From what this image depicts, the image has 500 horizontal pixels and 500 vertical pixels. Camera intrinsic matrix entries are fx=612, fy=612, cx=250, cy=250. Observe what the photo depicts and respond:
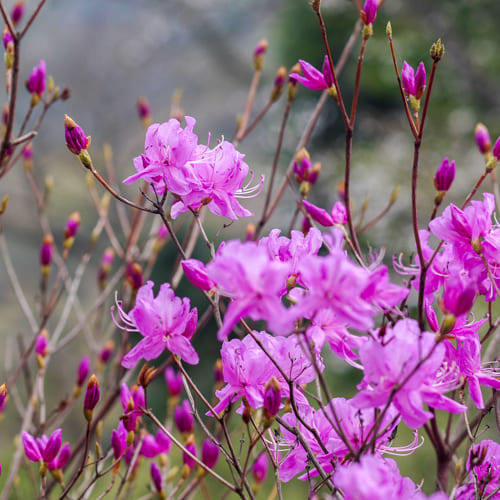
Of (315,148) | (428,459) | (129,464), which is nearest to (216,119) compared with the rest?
(315,148)

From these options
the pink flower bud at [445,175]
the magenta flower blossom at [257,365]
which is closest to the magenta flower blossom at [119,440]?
the magenta flower blossom at [257,365]

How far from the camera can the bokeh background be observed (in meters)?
4.43

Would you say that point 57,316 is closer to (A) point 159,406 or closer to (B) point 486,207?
(A) point 159,406

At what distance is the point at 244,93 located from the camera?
7.54 meters

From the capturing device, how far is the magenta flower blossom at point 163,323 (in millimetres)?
517

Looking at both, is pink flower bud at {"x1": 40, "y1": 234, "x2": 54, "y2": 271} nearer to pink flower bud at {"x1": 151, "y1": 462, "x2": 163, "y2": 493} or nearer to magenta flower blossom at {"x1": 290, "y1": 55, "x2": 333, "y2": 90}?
pink flower bud at {"x1": 151, "y1": 462, "x2": 163, "y2": 493}

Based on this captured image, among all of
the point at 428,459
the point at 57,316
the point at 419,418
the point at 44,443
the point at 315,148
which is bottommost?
the point at 57,316

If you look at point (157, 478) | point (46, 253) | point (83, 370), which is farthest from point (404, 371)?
point (46, 253)

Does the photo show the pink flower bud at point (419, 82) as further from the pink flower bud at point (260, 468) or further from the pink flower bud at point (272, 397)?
the pink flower bud at point (260, 468)

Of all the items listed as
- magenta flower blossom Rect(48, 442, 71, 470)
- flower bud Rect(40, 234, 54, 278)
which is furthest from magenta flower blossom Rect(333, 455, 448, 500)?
flower bud Rect(40, 234, 54, 278)

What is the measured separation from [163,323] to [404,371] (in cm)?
20

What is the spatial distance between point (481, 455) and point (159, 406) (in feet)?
14.0

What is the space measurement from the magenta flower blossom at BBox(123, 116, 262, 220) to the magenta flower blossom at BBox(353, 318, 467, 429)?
0.20 m

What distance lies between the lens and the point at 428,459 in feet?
10.1
